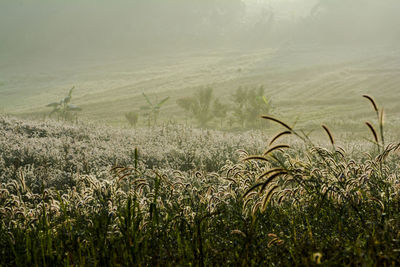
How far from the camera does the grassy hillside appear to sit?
1490 inches

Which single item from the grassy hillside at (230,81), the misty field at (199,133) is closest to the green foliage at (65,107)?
the misty field at (199,133)

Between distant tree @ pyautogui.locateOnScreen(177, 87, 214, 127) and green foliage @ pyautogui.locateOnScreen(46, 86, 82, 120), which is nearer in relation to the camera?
green foliage @ pyautogui.locateOnScreen(46, 86, 82, 120)

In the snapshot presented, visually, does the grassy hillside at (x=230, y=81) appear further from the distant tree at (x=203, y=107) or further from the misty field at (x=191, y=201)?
the misty field at (x=191, y=201)

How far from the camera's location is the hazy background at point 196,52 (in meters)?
45.6

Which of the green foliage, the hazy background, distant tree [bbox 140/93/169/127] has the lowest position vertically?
distant tree [bbox 140/93/169/127]

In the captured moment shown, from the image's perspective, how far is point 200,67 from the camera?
73.9 meters

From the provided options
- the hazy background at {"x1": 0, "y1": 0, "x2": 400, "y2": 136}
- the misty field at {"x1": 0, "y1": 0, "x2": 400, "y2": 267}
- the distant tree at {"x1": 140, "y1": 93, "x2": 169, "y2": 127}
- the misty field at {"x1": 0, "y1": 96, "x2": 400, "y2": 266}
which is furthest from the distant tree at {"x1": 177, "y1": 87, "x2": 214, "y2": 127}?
the misty field at {"x1": 0, "y1": 96, "x2": 400, "y2": 266}

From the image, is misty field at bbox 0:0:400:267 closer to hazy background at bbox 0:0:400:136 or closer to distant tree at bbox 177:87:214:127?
distant tree at bbox 177:87:214:127

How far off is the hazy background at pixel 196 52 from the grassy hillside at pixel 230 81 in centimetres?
20

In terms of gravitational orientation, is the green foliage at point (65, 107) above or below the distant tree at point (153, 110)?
above

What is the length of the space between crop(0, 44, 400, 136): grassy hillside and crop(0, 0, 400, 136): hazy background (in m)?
0.20

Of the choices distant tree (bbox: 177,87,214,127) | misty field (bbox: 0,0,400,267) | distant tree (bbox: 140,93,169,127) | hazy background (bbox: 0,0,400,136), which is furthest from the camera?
hazy background (bbox: 0,0,400,136)

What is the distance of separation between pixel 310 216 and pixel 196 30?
392 feet

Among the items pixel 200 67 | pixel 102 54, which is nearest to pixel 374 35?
pixel 200 67
